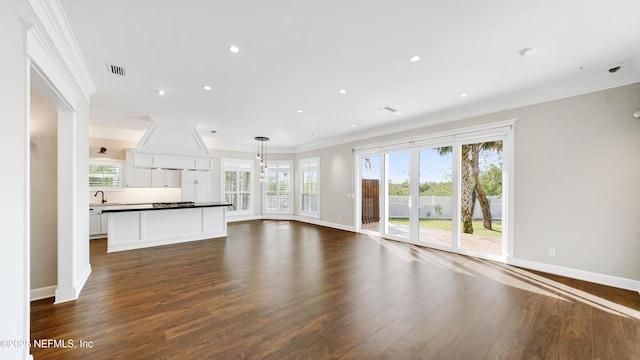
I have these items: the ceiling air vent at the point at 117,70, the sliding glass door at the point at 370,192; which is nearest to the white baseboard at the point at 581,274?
the sliding glass door at the point at 370,192

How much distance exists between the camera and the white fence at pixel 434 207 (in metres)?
4.40

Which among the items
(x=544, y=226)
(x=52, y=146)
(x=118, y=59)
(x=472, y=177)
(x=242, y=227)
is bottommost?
(x=242, y=227)

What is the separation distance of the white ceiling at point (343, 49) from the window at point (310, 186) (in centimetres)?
Answer: 412

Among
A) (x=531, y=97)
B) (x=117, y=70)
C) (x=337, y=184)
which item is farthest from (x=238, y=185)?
(x=531, y=97)

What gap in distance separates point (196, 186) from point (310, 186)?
Result: 12.5 feet

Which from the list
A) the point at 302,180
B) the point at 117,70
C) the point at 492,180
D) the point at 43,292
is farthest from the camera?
the point at 302,180

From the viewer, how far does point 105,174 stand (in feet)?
21.6

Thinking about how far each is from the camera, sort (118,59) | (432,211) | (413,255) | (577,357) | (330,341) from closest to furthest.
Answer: (577,357)
(330,341)
(118,59)
(413,255)
(432,211)

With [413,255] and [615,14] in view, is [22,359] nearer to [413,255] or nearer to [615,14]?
[413,255]

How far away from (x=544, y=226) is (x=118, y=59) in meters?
6.48

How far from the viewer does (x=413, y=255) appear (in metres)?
4.67

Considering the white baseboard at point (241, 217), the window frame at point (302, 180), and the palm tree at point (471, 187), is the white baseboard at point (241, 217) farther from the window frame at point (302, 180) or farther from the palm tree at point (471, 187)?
the palm tree at point (471, 187)

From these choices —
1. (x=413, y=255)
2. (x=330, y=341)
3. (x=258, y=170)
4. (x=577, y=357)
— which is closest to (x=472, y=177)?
(x=413, y=255)

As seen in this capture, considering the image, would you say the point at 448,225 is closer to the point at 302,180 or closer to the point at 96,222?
the point at 302,180
